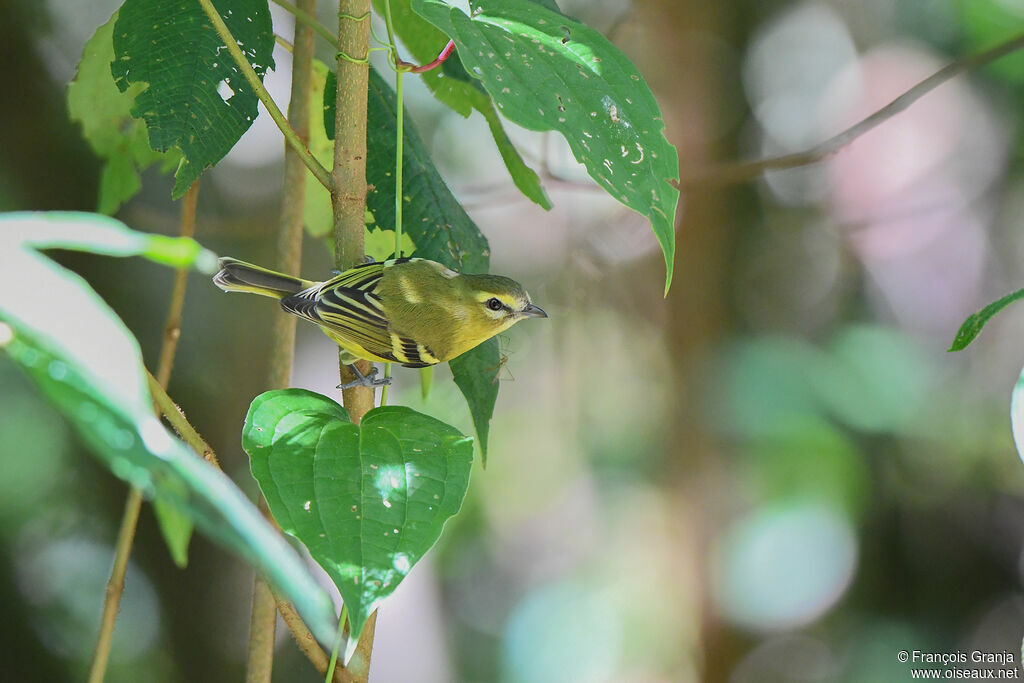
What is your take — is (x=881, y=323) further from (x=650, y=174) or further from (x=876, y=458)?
(x=650, y=174)

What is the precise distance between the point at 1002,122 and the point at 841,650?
8.36 ft

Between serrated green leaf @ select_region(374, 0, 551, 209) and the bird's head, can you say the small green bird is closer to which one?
the bird's head

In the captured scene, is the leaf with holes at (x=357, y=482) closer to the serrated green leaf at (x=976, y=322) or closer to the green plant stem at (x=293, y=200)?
the green plant stem at (x=293, y=200)

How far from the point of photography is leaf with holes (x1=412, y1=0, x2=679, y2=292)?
890mm

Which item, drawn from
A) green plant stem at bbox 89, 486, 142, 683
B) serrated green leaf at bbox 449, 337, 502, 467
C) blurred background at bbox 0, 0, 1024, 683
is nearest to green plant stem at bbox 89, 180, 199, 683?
green plant stem at bbox 89, 486, 142, 683

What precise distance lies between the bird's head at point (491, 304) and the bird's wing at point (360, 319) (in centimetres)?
21

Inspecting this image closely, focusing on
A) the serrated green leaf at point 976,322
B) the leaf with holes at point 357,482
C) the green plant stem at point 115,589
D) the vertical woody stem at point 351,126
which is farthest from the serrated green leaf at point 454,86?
the green plant stem at point 115,589

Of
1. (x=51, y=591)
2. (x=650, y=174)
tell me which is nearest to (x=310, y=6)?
(x=650, y=174)

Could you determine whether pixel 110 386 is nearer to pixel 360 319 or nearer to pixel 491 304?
pixel 360 319

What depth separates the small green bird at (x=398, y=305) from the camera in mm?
1675

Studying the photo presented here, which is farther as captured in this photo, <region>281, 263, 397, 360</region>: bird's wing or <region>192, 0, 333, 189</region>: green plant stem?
<region>281, 263, 397, 360</region>: bird's wing

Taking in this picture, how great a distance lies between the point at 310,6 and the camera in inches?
55.3

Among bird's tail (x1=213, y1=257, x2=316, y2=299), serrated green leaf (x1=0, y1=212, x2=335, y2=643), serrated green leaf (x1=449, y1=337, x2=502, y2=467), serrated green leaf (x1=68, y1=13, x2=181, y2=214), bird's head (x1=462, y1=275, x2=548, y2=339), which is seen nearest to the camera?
serrated green leaf (x1=0, y1=212, x2=335, y2=643)

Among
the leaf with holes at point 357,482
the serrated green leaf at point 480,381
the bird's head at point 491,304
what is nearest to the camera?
the leaf with holes at point 357,482
